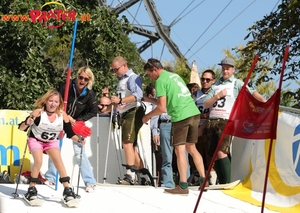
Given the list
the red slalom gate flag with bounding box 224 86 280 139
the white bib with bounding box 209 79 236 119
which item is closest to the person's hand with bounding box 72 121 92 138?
the white bib with bounding box 209 79 236 119

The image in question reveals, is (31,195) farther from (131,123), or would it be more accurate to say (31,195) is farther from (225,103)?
(225,103)

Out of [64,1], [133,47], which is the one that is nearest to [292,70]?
[64,1]

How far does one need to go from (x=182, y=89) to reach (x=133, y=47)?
3579 cm

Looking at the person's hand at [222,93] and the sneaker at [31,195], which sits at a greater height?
the person's hand at [222,93]

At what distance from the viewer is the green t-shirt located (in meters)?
9.80

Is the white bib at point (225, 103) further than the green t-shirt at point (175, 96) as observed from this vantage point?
Yes

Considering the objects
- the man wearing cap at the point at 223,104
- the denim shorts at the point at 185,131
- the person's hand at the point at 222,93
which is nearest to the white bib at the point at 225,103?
the man wearing cap at the point at 223,104

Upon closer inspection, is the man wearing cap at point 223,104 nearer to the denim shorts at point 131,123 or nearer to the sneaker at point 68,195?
the denim shorts at point 131,123

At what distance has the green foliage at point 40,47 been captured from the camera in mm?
15383

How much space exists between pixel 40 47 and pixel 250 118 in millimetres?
8786

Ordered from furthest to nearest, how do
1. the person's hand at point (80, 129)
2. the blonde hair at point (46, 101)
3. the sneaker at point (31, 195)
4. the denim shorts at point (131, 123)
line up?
1. the denim shorts at point (131, 123)
2. the person's hand at point (80, 129)
3. the blonde hair at point (46, 101)
4. the sneaker at point (31, 195)

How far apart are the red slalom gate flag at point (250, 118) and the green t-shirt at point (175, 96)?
186cm

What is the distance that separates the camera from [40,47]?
16.0 meters

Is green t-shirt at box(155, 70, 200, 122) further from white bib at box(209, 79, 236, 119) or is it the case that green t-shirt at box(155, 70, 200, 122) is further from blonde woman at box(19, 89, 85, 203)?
blonde woman at box(19, 89, 85, 203)
